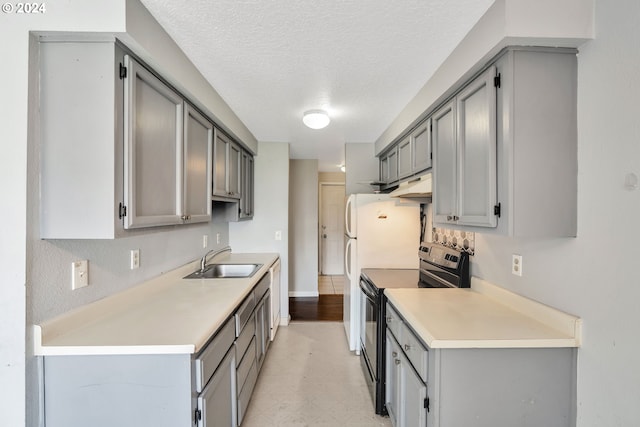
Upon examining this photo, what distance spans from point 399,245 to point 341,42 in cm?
191

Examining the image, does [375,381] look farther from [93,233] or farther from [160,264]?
[93,233]

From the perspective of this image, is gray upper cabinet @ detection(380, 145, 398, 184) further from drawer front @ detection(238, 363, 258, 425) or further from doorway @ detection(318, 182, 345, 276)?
doorway @ detection(318, 182, 345, 276)

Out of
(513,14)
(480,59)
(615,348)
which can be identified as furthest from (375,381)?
(513,14)

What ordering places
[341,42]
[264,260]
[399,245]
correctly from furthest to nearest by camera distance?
[264,260], [399,245], [341,42]

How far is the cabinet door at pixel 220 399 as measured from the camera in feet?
3.90

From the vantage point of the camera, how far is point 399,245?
2771mm

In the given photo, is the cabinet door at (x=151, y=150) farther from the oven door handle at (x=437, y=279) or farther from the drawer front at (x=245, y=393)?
Result: the oven door handle at (x=437, y=279)

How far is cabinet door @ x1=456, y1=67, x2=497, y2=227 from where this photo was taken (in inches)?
49.2

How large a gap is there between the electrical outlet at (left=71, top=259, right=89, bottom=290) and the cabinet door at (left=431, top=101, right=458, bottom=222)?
186 centimetres

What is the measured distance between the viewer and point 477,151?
1.37m

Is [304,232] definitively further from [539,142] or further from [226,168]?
[539,142]

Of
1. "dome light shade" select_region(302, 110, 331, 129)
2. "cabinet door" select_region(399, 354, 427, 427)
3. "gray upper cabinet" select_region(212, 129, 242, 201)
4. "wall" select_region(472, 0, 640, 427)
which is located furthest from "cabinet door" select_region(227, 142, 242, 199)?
"wall" select_region(472, 0, 640, 427)

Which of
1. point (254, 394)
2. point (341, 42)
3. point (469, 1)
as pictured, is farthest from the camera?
point (254, 394)

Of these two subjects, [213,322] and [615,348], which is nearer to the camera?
[615,348]
